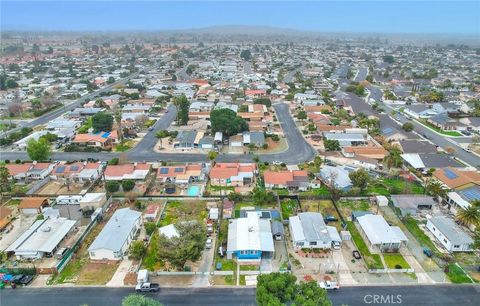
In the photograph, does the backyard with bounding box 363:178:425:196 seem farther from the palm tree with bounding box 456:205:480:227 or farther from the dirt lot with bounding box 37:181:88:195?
the dirt lot with bounding box 37:181:88:195

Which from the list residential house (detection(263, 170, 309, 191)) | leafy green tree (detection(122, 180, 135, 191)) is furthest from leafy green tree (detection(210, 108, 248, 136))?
leafy green tree (detection(122, 180, 135, 191))

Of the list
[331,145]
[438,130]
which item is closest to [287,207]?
[331,145]

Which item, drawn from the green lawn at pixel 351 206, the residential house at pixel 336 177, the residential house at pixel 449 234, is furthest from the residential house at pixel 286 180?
the residential house at pixel 449 234

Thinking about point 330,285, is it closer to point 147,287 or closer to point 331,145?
point 147,287

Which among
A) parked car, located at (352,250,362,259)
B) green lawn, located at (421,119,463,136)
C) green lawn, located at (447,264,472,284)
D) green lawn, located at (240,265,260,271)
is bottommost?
green lawn, located at (240,265,260,271)

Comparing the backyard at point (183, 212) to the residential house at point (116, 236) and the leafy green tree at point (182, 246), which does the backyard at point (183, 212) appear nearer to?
the residential house at point (116, 236)

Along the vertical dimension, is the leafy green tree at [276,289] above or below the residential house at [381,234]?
above
